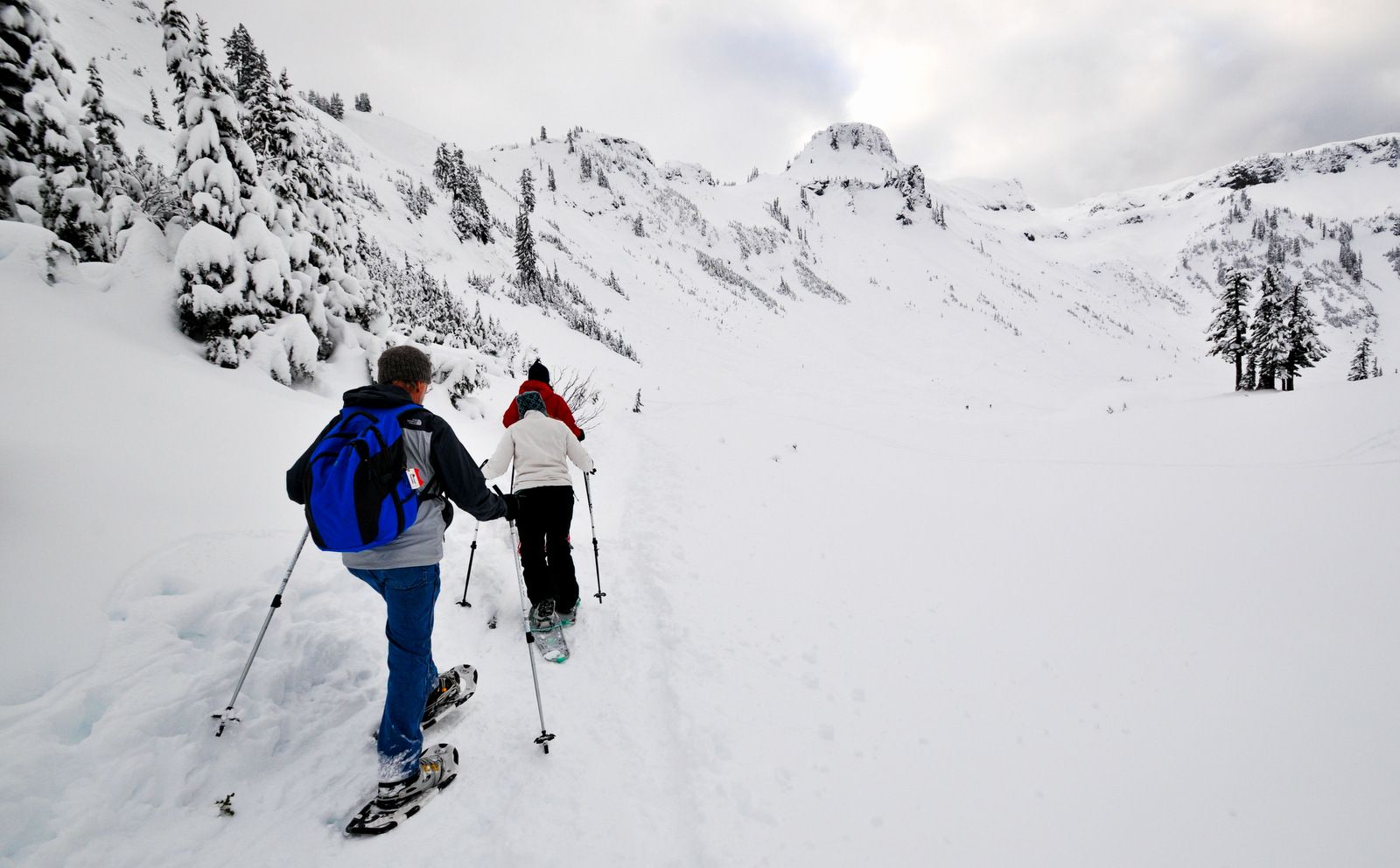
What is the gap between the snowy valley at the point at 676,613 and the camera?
302cm

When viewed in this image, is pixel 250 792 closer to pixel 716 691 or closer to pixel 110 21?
pixel 716 691

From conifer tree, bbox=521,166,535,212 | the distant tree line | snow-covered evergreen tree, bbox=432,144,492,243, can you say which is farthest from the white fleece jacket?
conifer tree, bbox=521,166,535,212

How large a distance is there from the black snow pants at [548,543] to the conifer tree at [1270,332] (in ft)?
132

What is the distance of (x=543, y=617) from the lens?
4922mm

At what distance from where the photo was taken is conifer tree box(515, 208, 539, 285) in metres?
29.1

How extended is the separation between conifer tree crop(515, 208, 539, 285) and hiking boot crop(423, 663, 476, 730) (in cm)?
2824

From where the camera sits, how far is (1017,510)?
912 centimetres

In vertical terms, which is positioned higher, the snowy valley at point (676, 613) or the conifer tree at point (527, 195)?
the conifer tree at point (527, 195)

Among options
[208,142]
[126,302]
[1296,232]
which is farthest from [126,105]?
[1296,232]

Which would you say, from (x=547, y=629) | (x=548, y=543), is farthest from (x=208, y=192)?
(x=547, y=629)

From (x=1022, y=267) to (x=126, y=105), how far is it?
255 feet

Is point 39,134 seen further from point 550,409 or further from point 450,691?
point 450,691

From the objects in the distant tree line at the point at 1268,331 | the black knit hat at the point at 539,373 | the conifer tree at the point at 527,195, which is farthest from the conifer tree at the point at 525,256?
the distant tree line at the point at 1268,331

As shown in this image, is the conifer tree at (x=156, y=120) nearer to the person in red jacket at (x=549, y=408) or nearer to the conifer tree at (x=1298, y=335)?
the person in red jacket at (x=549, y=408)
